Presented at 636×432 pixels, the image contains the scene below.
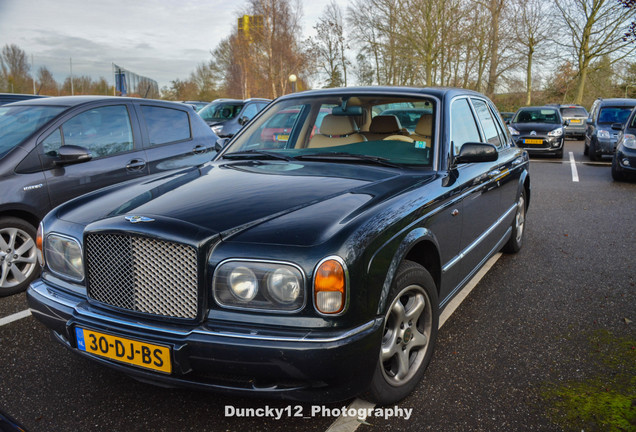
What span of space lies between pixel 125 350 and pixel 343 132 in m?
2.20

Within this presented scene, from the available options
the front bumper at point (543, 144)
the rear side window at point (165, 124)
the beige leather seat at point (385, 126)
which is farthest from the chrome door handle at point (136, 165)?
the front bumper at point (543, 144)

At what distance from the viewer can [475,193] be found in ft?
11.8

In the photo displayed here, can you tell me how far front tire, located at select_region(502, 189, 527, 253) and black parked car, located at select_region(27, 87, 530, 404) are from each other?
2142mm

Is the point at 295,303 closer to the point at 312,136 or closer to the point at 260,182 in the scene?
the point at 260,182

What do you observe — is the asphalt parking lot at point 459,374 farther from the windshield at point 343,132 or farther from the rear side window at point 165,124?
the rear side window at point 165,124

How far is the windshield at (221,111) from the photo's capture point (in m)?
15.2

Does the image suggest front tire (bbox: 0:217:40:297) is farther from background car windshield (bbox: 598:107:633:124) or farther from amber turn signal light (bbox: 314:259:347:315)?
background car windshield (bbox: 598:107:633:124)

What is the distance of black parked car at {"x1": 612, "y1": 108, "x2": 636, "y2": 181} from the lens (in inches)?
397

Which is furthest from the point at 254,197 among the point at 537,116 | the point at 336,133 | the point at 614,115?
the point at 537,116

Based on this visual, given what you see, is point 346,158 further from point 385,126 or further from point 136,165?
point 136,165

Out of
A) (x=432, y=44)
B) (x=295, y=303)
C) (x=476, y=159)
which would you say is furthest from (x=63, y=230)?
(x=432, y=44)

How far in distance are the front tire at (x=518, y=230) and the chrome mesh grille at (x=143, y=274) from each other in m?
3.86

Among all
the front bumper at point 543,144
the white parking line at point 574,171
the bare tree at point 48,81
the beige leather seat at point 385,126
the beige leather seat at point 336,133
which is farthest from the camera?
the bare tree at point 48,81

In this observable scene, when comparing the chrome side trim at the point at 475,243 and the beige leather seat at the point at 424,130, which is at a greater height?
the beige leather seat at the point at 424,130
